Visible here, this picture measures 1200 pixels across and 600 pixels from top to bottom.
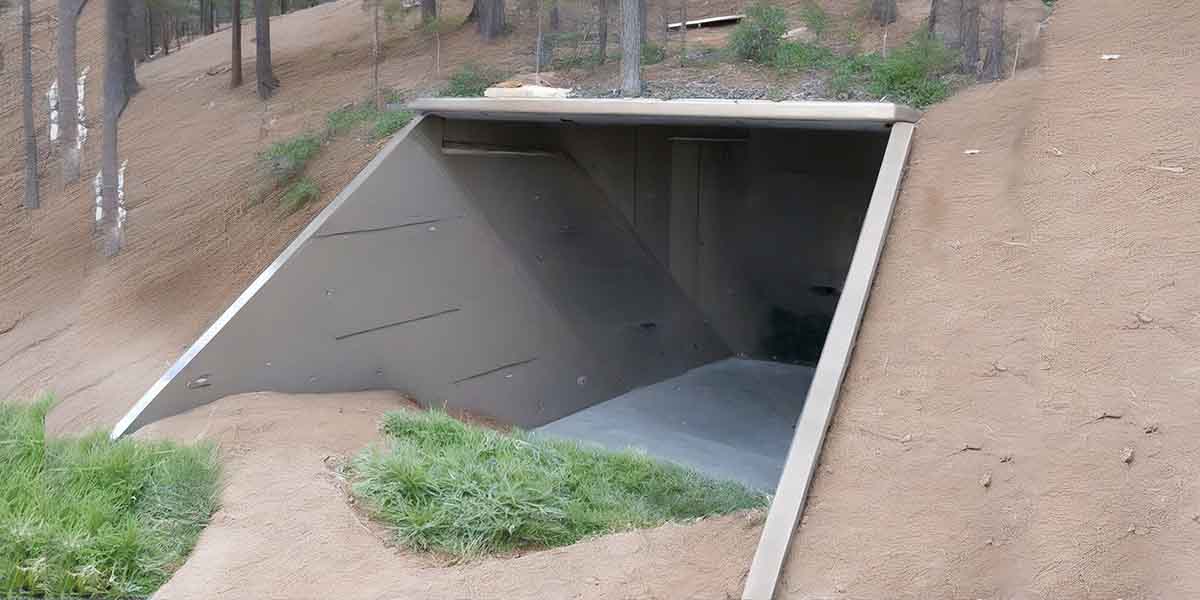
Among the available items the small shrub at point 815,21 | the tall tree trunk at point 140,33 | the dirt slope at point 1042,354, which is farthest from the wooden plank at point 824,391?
the tall tree trunk at point 140,33

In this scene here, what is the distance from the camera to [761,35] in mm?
14688

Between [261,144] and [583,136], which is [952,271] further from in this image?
[261,144]

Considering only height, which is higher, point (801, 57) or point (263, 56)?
point (801, 57)

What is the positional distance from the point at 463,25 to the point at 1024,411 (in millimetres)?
15516

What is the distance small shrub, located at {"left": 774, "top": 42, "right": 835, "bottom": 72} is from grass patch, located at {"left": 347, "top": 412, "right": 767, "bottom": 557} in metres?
7.48

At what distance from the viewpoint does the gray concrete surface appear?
11000mm

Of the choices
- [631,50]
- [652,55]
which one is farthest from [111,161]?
[652,55]

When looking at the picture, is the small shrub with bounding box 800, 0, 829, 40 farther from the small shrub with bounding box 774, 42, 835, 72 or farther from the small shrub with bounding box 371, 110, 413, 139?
the small shrub with bounding box 371, 110, 413, 139

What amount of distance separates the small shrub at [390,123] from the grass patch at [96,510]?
5.68 m

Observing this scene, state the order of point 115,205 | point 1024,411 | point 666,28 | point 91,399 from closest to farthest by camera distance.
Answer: point 1024,411
point 91,399
point 115,205
point 666,28

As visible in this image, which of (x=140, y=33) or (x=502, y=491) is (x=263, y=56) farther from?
(x=140, y=33)

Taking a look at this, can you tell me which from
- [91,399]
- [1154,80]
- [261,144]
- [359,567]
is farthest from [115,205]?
[1154,80]

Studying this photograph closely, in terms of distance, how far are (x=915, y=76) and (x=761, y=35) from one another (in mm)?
3746

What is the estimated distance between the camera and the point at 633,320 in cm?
1370
